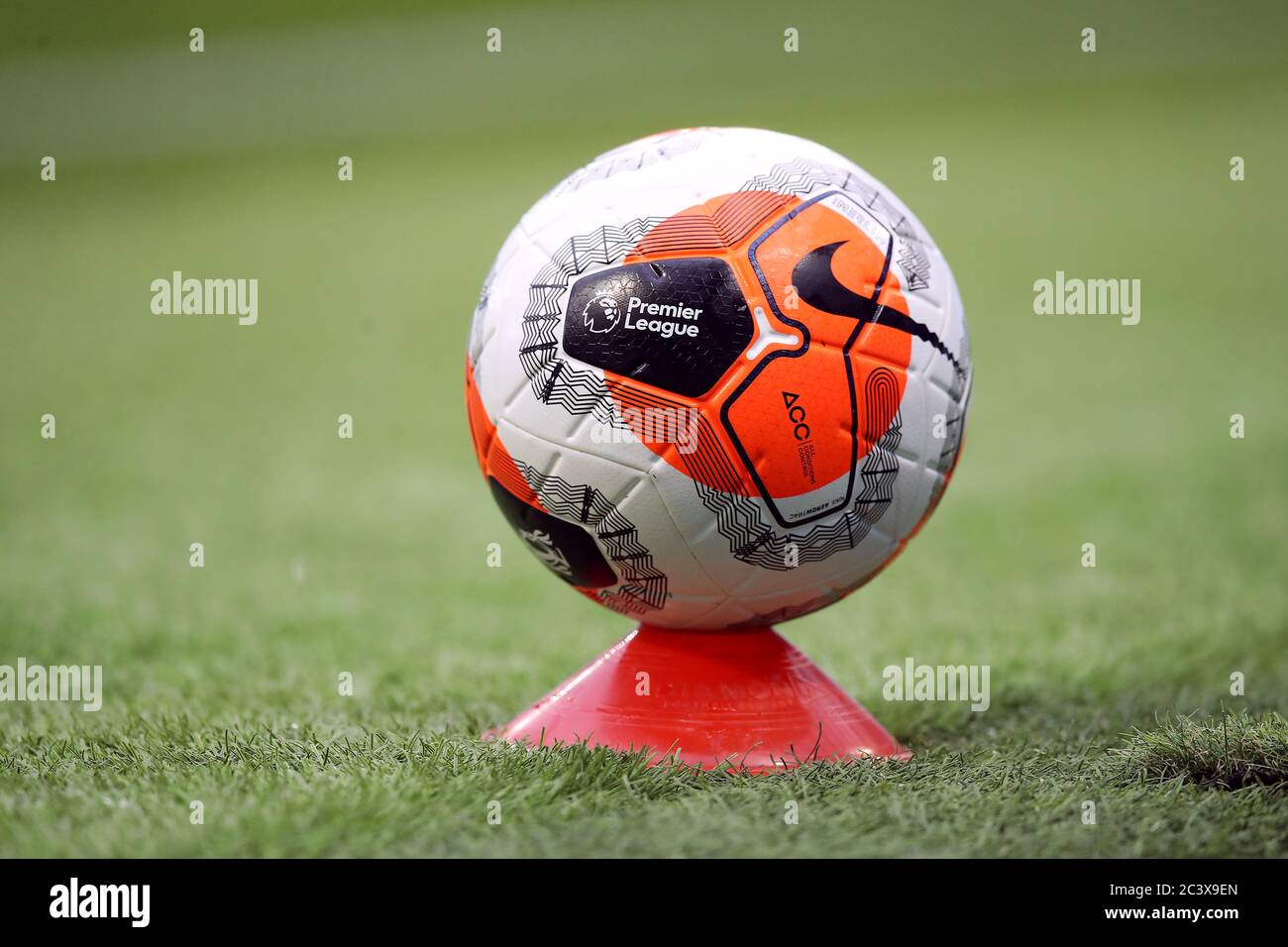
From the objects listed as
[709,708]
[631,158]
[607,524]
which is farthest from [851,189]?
[709,708]

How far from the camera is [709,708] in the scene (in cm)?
312

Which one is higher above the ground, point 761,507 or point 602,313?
point 602,313

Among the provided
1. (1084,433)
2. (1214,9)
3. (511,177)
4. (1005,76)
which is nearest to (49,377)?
(511,177)

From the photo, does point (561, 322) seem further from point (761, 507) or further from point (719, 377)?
point (761, 507)

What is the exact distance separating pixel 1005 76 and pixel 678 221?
41.5 feet

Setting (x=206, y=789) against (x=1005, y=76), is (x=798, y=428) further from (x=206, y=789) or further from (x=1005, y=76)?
(x=1005, y=76)

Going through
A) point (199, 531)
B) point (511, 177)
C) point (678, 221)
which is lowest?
point (199, 531)

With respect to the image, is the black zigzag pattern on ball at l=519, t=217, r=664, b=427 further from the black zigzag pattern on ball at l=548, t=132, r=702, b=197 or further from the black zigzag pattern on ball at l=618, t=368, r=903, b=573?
the black zigzag pattern on ball at l=548, t=132, r=702, b=197

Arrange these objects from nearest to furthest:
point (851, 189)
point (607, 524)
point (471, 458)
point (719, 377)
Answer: point (719, 377) → point (607, 524) → point (851, 189) → point (471, 458)

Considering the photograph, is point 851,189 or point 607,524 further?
point 851,189

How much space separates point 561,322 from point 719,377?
39 cm

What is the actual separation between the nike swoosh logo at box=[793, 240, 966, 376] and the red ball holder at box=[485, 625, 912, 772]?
2.83ft

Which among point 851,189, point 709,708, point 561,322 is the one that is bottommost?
point 709,708

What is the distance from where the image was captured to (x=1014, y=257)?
11.6m
